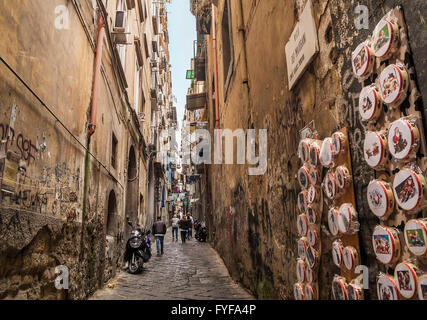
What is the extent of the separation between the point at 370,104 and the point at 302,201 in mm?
1201

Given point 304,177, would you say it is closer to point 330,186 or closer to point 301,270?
point 330,186

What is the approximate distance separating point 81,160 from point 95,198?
1032 millimetres

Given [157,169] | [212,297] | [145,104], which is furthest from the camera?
[157,169]

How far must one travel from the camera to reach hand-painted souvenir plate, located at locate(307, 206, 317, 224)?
96.4 inches

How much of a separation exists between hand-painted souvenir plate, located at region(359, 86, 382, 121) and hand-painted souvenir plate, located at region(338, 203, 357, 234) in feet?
1.81

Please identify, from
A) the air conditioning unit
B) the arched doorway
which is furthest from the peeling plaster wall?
the arched doorway

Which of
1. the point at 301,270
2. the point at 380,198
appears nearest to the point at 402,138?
the point at 380,198

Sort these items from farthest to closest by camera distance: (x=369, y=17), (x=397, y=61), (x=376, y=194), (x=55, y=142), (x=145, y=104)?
(x=145, y=104)
(x=55, y=142)
(x=369, y=17)
(x=376, y=194)
(x=397, y=61)

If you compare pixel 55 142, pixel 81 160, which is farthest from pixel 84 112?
pixel 55 142

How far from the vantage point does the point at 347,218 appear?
1.92 meters

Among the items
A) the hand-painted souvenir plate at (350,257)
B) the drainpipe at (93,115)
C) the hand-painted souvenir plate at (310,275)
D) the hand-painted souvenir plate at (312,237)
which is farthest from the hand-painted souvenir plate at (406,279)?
the drainpipe at (93,115)

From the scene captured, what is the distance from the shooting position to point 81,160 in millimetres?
4418

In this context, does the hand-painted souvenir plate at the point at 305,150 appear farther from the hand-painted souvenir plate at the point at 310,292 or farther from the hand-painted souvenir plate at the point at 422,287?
the hand-painted souvenir plate at the point at 422,287

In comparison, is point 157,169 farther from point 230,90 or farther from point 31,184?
point 31,184
